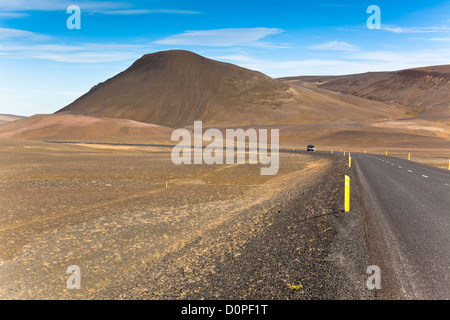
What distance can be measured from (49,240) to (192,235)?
183 inches

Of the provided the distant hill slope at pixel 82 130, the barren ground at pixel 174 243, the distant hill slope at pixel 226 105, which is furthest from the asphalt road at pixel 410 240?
the distant hill slope at pixel 226 105

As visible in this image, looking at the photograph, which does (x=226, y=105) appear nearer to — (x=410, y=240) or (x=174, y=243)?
(x=174, y=243)

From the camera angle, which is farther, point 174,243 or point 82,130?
point 82,130

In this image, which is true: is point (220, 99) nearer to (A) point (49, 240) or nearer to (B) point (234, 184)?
(B) point (234, 184)

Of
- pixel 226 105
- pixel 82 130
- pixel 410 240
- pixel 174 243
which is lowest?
pixel 174 243

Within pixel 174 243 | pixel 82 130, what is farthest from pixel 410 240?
pixel 82 130

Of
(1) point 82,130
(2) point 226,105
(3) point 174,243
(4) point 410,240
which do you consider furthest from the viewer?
(2) point 226,105

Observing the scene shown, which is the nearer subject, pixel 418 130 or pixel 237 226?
pixel 237 226

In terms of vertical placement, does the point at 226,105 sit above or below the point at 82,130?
above

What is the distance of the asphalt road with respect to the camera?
655cm

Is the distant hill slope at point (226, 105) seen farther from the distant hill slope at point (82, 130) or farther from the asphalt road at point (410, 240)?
the asphalt road at point (410, 240)

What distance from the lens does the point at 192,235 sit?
1349 centimetres

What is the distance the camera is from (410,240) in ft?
30.2
